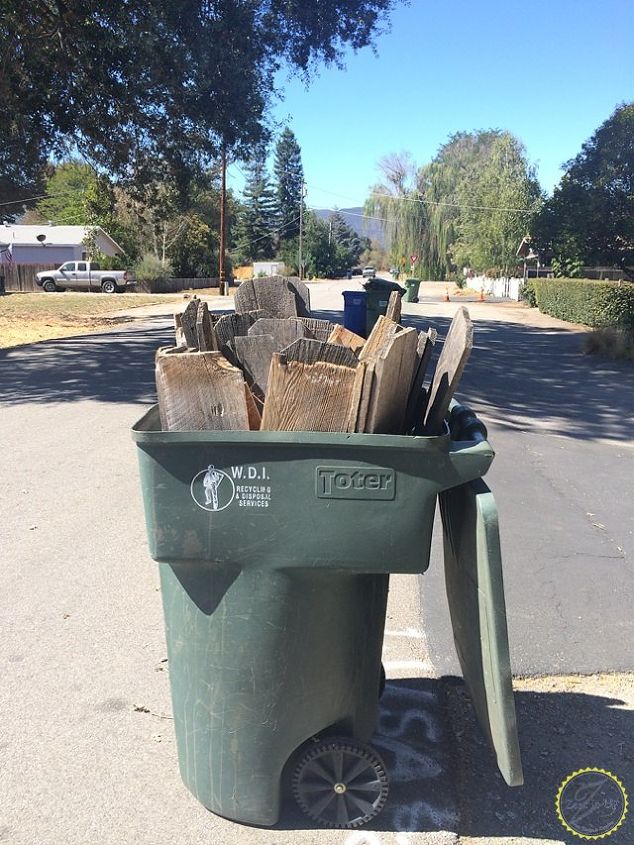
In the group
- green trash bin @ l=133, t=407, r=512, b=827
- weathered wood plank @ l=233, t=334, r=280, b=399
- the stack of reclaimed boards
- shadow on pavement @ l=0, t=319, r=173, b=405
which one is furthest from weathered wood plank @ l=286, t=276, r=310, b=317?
shadow on pavement @ l=0, t=319, r=173, b=405

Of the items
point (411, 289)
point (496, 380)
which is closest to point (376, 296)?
point (496, 380)

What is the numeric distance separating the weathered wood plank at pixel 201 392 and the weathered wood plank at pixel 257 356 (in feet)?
0.94

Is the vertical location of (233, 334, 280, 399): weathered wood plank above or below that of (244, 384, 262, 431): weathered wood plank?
above

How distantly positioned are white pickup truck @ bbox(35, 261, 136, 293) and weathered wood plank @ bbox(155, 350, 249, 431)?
45325mm

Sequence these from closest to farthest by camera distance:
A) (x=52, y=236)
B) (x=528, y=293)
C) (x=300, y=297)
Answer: (x=300, y=297)
(x=528, y=293)
(x=52, y=236)

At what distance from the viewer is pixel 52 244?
177 feet

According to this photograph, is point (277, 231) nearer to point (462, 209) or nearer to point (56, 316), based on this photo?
point (462, 209)

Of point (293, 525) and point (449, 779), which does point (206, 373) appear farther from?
point (449, 779)

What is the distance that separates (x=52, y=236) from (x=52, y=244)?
1337 millimetres

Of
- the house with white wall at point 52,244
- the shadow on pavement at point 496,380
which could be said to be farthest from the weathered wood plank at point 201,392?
the house with white wall at point 52,244

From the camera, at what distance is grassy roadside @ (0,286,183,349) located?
20061 mm

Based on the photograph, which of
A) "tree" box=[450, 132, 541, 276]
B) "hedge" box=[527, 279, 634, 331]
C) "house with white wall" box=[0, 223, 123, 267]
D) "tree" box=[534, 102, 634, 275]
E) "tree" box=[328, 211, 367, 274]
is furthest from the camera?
"tree" box=[328, 211, 367, 274]

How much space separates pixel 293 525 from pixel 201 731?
2.51 feet

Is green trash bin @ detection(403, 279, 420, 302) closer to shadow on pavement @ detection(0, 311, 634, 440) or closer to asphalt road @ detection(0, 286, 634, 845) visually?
shadow on pavement @ detection(0, 311, 634, 440)
